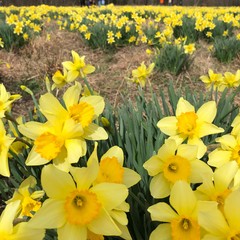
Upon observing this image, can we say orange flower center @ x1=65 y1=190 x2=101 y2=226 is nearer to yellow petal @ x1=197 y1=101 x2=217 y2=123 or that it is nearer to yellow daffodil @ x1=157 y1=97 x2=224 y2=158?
yellow daffodil @ x1=157 y1=97 x2=224 y2=158

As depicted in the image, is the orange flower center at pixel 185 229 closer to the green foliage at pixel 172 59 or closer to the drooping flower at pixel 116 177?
the drooping flower at pixel 116 177

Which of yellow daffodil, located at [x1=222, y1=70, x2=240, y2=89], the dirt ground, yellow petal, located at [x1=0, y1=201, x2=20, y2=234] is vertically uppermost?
yellow petal, located at [x1=0, y1=201, x2=20, y2=234]

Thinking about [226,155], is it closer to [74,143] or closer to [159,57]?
[74,143]

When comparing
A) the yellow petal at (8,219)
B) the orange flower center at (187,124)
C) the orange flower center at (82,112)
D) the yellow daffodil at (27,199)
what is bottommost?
the yellow daffodil at (27,199)

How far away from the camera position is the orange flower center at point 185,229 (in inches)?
26.4

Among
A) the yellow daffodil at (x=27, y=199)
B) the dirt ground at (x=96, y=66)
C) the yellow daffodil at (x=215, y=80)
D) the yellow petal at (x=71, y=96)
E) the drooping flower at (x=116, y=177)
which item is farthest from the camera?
the dirt ground at (x=96, y=66)

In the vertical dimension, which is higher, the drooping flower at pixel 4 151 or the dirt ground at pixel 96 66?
the drooping flower at pixel 4 151

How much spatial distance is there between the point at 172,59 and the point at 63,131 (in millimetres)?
4025

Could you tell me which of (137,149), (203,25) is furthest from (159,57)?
(137,149)

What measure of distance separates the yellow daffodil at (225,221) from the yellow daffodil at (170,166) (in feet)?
0.73


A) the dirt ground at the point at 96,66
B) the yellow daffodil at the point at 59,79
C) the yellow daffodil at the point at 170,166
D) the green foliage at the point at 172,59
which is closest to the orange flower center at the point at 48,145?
the yellow daffodil at the point at 170,166

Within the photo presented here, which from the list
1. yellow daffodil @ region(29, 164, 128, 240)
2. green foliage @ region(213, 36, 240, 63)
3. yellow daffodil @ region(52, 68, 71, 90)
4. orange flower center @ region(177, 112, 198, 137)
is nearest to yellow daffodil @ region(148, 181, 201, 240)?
yellow daffodil @ region(29, 164, 128, 240)

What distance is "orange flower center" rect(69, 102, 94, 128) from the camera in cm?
90

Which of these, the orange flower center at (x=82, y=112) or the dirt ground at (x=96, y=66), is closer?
the orange flower center at (x=82, y=112)
